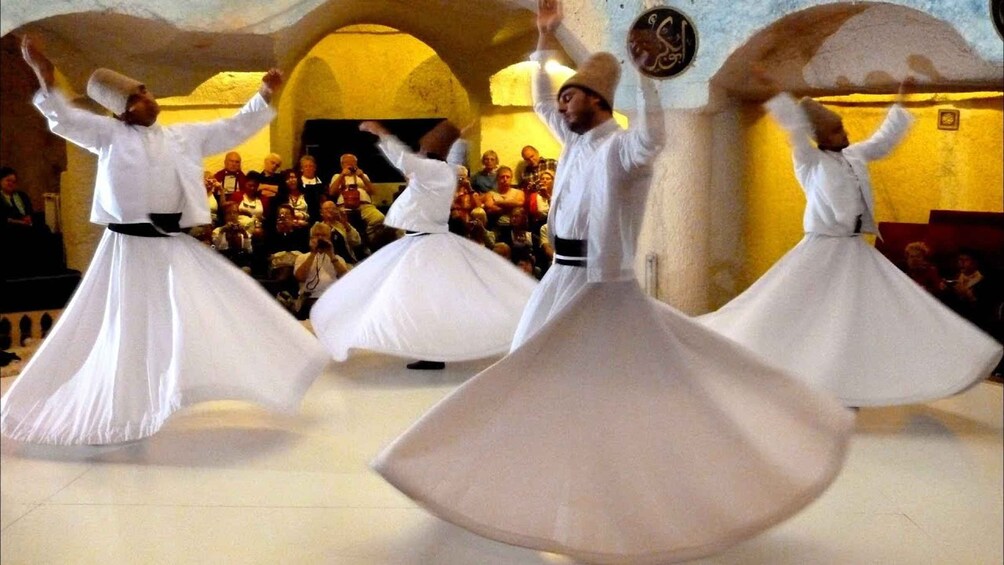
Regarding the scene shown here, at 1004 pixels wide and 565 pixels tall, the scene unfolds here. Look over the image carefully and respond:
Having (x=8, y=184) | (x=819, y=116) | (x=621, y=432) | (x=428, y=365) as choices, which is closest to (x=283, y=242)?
(x=8, y=184)

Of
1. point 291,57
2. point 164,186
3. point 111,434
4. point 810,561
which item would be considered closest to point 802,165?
point 810,561

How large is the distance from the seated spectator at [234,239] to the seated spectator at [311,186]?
0.60 feet

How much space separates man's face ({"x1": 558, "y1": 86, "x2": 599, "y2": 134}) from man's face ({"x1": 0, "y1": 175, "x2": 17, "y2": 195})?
1.08m

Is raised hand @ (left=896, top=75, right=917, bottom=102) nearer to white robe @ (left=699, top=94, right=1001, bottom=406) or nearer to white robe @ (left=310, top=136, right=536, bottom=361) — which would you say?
white robe @ (left=699, top=94, right=1001, bottom=406)

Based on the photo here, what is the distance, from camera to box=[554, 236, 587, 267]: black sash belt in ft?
8.29

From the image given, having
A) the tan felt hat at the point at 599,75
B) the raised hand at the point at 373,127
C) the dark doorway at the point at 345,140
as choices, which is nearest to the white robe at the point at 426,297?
the dark doorway at the point at 345,140

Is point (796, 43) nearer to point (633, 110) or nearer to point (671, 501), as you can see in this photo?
point (633, 110)

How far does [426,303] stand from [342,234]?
1.01 m

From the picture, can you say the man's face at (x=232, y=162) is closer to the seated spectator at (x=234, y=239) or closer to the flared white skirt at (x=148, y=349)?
the seated spectator at (x=234, y=239)

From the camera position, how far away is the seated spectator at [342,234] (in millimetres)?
2613

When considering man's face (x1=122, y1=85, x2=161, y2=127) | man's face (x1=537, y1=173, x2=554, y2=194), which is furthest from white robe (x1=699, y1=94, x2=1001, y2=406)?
man's face (x1=122, y1=85, x2=161, y2=127)

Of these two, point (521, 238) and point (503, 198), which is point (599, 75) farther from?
point (521, 238)

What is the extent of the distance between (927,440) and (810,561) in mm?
697

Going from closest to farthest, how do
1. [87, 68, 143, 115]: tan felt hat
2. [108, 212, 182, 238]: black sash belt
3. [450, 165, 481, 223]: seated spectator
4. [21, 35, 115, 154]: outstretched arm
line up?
[21, 35, 115, 154]: outstretched arm, [87, 68, 143, 115]: tan felt hat, [450, 165, 481, 223]: seated spectator, [108, 212, 182, 238]: black sash belt
